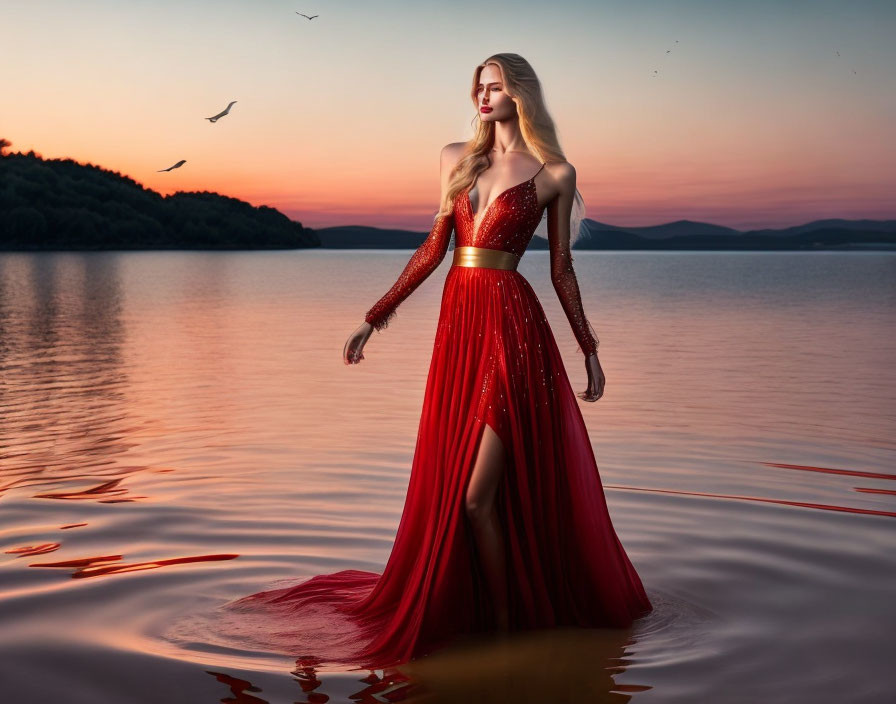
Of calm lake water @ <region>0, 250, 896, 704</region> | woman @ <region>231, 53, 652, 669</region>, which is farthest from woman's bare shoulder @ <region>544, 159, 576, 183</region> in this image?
calm lake water @ <region>0, 250, 896, 704</region>

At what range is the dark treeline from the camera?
96.6 m

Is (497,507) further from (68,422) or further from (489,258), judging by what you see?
(68,422)

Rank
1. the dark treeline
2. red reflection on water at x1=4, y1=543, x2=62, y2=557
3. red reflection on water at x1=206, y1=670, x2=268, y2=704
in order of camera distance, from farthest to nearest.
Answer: the dark treeline
red reflection on water at x1=4, y1=543, x2=62, y2=557
red reflection on water at x1=206, y1=670, x2=268, y2=704

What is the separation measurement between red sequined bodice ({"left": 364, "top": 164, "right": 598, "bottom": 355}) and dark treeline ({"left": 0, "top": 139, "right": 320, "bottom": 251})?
96.8 meters

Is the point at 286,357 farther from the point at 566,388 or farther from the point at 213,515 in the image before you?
the point at 566,388

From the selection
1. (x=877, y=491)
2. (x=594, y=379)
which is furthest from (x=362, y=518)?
(x=877, y=491)

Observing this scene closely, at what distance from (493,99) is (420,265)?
0.66m

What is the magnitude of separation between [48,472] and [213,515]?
5.22 ft

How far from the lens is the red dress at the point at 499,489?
4.00 metres

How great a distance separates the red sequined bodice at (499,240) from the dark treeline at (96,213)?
96.8m

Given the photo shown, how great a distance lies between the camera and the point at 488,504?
3.96 m

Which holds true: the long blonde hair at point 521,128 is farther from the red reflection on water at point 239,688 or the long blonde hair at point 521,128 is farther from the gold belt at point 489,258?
the red reflection on water at point 239,688

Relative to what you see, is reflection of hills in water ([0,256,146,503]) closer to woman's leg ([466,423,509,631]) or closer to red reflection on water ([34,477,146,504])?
red reflection on water ([34,477,146,504])

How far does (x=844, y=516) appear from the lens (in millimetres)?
6000
